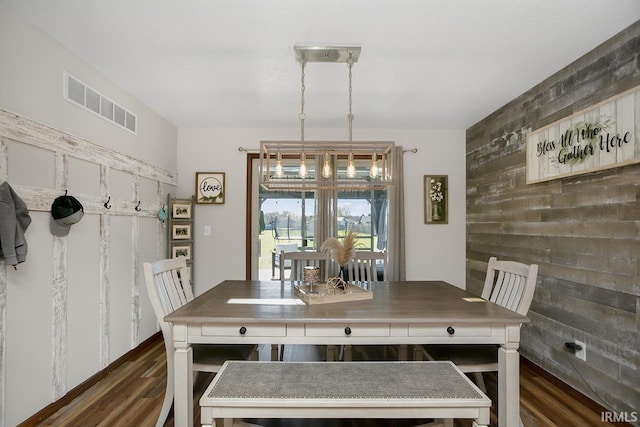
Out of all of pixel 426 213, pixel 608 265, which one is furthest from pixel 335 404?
pixel 426 213

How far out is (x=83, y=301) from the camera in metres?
2.62

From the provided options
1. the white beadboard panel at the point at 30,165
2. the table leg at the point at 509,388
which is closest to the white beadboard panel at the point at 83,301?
the white beadboard panel at the point at 30,165

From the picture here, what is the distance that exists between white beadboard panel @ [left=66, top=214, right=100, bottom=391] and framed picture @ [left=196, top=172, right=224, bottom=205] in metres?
1.69

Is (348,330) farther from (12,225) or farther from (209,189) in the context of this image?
(209,189)

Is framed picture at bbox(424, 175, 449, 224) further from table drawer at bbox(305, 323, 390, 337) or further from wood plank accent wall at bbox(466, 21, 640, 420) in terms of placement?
table drawer at bbox(305, 323, 390, 337)

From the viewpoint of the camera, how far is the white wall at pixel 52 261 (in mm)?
2010

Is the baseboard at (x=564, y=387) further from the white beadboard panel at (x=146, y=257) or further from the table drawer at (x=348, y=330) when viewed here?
the white beadboard panel at (x=146, y=257)

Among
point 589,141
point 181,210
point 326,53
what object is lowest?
point 181,210

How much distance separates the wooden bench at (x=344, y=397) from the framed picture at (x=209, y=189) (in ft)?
10.1

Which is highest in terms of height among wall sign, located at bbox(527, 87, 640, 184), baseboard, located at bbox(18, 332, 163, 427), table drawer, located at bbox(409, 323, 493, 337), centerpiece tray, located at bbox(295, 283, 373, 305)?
wall sign, located at bbox(527, 87, 640, 184)

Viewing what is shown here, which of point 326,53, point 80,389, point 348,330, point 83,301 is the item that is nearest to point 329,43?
point 326,53

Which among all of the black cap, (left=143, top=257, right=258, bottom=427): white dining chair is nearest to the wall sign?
(left=143, top=257, right=258, bottom=427): white dining chair

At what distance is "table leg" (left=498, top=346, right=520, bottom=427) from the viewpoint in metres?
1.76

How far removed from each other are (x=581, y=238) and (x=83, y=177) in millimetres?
3697
